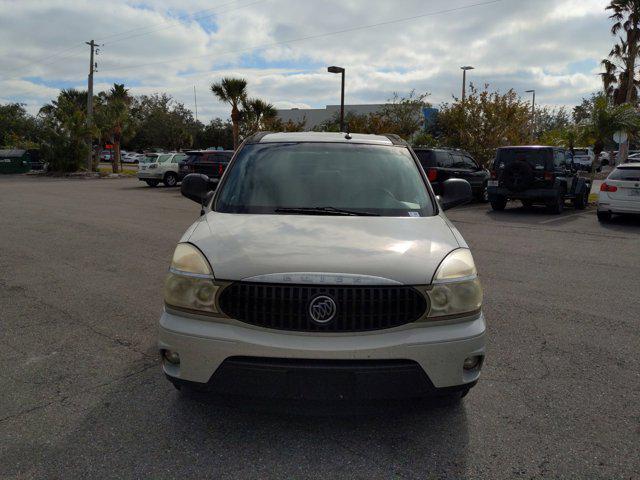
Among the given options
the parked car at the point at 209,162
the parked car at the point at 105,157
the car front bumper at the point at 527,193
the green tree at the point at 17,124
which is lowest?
the car front bumper at the point at 527,193

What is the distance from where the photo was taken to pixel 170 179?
87.9 feet

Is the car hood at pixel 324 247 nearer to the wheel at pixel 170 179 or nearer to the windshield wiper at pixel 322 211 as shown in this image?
the windshield wiper at pixel 322 211

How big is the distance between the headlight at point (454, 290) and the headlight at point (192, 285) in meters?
1.16

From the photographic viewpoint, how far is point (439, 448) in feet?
9.75

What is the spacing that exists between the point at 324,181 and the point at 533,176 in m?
12.6

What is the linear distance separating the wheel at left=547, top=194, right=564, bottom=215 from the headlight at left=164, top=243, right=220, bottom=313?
13.9 metres

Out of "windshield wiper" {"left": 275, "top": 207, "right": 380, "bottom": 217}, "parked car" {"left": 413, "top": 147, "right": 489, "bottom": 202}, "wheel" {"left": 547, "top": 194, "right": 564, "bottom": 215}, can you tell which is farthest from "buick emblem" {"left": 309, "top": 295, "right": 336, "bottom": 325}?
"wheel" {"left": 547, "top": 194, "right": 564, "bottom": 215}

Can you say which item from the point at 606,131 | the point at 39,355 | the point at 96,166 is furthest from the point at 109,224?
the point at 96,166

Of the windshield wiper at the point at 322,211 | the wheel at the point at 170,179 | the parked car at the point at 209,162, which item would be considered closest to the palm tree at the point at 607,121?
the parked car at the point at 209,162

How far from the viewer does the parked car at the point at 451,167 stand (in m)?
16.3

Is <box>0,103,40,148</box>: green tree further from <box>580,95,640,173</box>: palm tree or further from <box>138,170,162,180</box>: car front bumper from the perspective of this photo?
<box>580,95,640,173</box>: palm tree

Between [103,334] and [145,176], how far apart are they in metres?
22.8

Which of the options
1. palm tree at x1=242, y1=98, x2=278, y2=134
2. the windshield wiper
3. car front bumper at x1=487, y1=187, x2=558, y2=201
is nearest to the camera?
the windshield wiper

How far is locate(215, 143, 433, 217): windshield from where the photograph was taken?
380 cm
